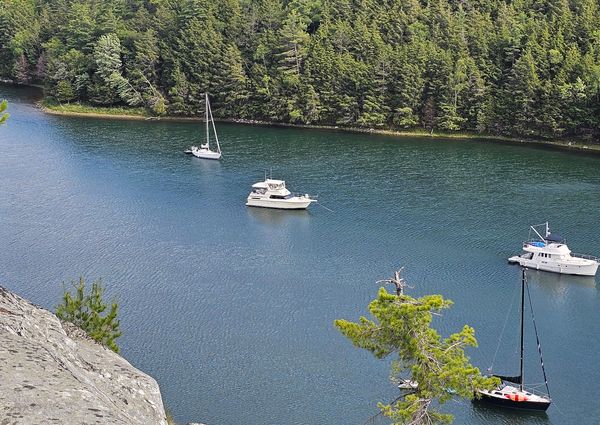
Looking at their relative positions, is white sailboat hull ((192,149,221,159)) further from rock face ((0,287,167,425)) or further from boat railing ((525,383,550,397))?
rock face ((0,287,167,425))

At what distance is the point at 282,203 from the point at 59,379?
184ft

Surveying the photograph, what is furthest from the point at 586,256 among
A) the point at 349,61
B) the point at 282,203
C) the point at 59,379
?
the point at 349,61

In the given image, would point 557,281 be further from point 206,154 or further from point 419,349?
point 206,154

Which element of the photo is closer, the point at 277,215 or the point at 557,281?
the point at 557,281

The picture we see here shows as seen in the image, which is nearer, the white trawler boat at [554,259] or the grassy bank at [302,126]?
the white trawler boat at [554,259]

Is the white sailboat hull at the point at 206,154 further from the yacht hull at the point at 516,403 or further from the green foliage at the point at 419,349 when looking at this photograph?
the green foliage at the point at 419,349

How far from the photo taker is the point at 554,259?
178 feet

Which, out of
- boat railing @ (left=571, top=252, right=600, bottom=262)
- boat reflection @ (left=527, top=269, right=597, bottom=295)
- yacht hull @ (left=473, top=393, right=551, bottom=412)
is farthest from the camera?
boat railing @ (left=571, top=252, right=600, bottom=262)

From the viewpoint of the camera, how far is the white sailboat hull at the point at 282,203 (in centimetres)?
6906

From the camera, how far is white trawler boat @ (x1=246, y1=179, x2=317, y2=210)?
227 feet

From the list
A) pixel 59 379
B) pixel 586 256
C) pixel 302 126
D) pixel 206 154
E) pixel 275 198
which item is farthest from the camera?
pixel 302 126

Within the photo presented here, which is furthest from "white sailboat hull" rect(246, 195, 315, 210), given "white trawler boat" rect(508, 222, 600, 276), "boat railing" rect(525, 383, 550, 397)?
"boat railing" rect(525, 383, 550, 397)

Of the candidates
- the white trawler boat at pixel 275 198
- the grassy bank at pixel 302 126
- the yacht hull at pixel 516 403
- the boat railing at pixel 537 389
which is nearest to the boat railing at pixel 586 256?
the boat railing at pixel 537 389

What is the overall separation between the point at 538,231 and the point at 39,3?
136467mm
